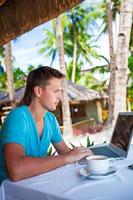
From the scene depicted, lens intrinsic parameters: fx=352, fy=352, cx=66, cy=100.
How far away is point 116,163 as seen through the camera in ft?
5.37

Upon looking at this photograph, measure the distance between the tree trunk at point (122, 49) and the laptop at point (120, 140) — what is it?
6866mm

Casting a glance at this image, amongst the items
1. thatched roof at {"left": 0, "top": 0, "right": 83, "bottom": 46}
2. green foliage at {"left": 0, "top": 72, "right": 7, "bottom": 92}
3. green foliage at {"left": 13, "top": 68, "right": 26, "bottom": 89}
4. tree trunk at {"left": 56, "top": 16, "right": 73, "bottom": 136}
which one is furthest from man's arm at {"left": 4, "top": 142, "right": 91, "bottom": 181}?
green foliage at {"left": 13, "top": 68, "right": 26, "bottom": 89}

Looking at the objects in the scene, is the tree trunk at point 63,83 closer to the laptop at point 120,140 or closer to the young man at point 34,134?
the laptop at point 120,140

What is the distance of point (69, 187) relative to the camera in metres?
1.32

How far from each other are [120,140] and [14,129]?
2.01ft

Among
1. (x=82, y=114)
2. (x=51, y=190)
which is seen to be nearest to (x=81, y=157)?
(x=51, y=190)

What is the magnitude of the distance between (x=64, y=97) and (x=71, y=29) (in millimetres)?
13210

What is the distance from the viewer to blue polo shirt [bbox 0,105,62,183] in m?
1.62

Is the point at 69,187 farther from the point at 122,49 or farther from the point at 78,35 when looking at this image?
the point at 78,35

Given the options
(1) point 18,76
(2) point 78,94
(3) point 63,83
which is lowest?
(2) point 78,94

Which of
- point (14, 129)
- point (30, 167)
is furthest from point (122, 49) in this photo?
point (30, 167)

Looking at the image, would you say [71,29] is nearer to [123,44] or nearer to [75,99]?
[75,99]

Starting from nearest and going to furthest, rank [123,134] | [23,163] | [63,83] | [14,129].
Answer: [23,163]
[14,129]
[123,134]
[63,83]

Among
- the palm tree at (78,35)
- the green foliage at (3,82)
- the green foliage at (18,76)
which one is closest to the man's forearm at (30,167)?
the green foliage at (3,82)
